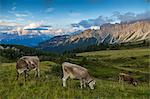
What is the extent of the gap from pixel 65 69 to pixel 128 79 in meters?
39.4

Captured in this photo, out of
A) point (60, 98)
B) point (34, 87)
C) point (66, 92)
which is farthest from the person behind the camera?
point (34, 87)

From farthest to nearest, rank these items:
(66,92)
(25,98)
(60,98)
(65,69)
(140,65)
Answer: (140,65) < (65,69) < (66,92) < (60,98) < (25,98)

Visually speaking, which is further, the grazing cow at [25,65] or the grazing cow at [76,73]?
the grazing cow at [25,65]

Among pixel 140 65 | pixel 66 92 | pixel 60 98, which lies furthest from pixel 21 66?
pixel 140 65

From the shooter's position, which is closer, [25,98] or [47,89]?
[25,98]

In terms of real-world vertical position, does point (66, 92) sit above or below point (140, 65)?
above

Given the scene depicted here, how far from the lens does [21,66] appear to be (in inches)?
1041

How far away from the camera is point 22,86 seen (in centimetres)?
2145

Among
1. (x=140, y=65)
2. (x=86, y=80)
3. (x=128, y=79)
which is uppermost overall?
(x=86, y=80)

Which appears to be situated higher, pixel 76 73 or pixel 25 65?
pixel 25 65

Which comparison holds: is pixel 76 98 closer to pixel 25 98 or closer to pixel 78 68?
pixel 25 98

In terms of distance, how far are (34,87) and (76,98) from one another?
4562mm

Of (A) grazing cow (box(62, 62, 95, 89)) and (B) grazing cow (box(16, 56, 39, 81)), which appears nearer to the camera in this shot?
(A) grazing cow (box(62, 62, 95, 89))

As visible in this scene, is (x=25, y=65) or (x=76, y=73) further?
(x=25, y=65)
